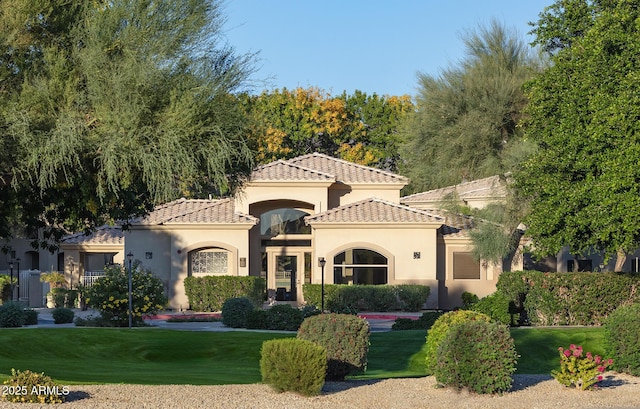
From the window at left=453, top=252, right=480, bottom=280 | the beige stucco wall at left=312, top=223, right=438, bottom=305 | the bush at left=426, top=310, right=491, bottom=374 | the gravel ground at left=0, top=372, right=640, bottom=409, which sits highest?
the beige stucco wall at left=312, top=223, right=438, bottom=305

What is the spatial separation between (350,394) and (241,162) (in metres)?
3.99

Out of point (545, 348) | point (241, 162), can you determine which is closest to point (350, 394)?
point (241, 162)

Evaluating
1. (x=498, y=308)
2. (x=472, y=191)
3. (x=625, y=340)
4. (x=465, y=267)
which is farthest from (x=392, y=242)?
(x=625, y=340)

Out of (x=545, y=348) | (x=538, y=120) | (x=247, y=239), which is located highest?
(x=538, y=120)

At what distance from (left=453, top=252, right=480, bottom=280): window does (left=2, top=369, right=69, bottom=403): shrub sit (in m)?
30.3

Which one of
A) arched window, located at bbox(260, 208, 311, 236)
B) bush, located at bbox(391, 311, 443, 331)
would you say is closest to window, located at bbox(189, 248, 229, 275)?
arched window, located at bbox(260, 208, 311, 236)

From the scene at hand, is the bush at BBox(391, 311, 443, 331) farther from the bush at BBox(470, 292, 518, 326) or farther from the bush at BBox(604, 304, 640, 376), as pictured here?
the bush at BBox(604, 304, 640, 376)

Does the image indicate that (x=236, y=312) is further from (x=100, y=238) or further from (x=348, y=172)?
(x=100, y=238)

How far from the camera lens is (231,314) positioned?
3150 centimetres

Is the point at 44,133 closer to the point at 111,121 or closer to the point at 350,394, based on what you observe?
the point at 111,121

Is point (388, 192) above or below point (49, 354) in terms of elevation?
above

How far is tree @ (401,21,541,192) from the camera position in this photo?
3984 cm

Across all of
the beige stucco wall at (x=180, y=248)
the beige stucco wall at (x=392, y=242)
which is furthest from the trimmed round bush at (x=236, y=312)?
the beige stucco wall at (x=180, y=248)

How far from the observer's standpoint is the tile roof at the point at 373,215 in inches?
1631
